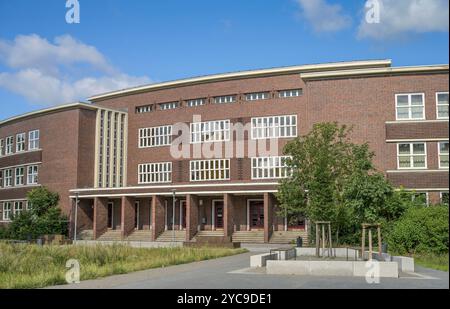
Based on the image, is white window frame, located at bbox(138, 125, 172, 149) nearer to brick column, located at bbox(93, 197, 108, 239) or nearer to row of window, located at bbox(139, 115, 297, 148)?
row of window, located at bbox(139, 115, 297, 148)

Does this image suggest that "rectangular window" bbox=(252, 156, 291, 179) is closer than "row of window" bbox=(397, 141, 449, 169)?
No

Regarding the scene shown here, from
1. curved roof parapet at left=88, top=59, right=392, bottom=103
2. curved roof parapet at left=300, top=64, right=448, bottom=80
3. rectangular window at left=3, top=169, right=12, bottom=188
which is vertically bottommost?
rectangular window at left=3, top=169, right=12, bottom=188

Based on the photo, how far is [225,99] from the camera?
46.9 m

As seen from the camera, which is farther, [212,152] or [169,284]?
[212,152]

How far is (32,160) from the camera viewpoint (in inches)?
2021

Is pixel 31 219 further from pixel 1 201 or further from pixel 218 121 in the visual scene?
pixel 218 121

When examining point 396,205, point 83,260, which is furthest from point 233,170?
point 83,260

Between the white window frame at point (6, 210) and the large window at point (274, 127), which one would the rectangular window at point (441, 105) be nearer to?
the large window at point (274, 127)

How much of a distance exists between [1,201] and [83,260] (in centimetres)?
3985

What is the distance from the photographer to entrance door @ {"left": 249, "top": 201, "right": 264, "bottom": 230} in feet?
143

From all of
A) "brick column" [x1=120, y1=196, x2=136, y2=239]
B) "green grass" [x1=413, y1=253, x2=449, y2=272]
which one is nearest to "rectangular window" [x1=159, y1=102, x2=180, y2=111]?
"brick column" [x1=120, y1=196, x2=136, y2=239]

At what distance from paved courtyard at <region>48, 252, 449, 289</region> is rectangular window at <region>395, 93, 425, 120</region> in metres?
18.2

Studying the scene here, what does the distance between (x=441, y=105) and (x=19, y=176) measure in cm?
4009

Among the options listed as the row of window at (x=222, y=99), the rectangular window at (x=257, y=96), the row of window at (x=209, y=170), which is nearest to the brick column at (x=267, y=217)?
the row of window at (x=209, y=170)
